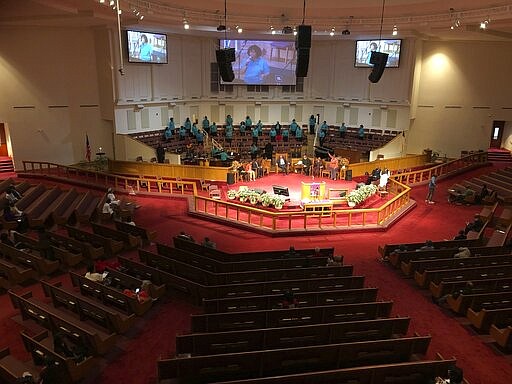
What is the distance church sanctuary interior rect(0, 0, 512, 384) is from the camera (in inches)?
275

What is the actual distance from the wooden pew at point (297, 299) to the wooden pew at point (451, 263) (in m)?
2.23

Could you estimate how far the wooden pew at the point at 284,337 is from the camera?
6602 millimetres

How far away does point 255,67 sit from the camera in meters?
27.0

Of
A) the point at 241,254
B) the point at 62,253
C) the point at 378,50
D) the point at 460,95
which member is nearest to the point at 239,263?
the point at 241,254

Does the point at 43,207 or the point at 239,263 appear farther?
the point at 43,207

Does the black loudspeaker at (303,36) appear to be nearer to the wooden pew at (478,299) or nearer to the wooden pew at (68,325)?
the wooden pew at (478,299)

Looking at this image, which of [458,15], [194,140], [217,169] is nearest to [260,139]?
[194,140]

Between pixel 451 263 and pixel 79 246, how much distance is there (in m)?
9.18

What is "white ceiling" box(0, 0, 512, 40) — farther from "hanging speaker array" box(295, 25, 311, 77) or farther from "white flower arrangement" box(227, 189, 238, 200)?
"white flower arrangement" box(227, 189, 238, 200)

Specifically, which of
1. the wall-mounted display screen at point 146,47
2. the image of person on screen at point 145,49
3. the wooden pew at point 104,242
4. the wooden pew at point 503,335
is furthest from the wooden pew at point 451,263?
the image of person on screen at point 145,49

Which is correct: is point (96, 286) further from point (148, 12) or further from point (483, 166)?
point (483, 166)

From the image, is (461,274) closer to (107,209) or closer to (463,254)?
(463,254)

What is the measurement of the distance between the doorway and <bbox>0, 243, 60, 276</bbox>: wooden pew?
2578 cm

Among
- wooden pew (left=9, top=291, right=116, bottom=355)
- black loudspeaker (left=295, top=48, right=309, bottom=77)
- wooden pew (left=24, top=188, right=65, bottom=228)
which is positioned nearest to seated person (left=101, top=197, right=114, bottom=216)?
wooden pew (left=24, top=188, right=65, bottom=228)
